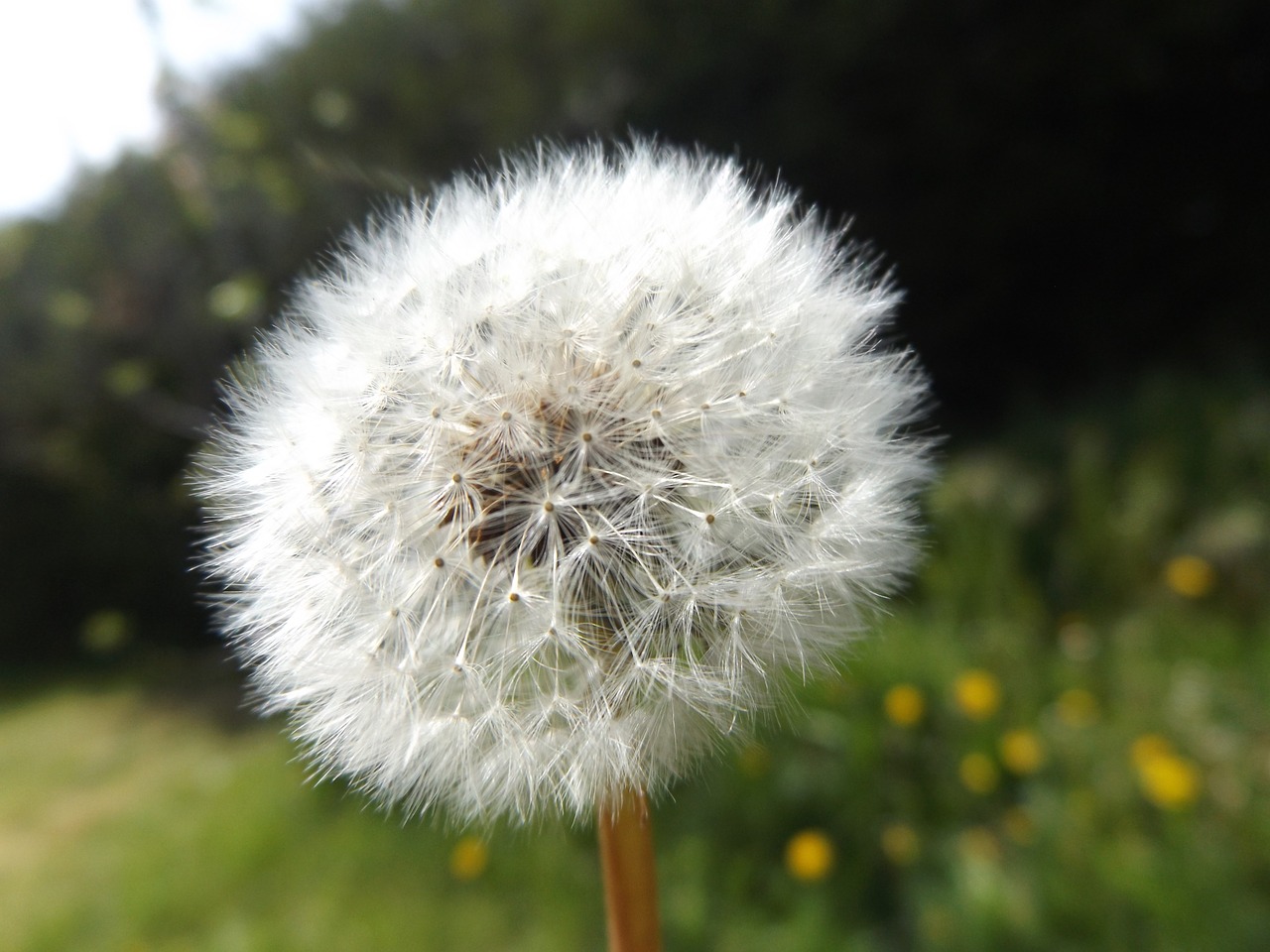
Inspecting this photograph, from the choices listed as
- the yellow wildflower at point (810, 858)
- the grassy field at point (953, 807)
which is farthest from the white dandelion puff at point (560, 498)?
the yellow wildflower at point (810, 858)

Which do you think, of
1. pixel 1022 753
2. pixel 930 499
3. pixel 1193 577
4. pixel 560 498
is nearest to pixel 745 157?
pixel 930 499

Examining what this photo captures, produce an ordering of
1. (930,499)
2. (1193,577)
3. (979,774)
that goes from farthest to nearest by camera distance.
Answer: (1193,577), (930,499), (979,774)

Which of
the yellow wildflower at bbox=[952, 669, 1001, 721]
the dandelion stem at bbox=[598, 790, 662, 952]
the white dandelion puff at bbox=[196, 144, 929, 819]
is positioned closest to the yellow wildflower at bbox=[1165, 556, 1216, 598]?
the yellow wildflower at bbox=[952, 669, 1001, 721]

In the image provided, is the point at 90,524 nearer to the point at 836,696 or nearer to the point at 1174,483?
the point at 836,696

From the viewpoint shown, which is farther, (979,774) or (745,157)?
(745,157)

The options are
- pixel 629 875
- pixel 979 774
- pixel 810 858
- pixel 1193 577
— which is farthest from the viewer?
pixel 1193 577

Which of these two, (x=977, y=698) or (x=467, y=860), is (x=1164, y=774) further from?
(x=467, y=860)

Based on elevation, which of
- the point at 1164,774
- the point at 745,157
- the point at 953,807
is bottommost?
the point at 1164,774
